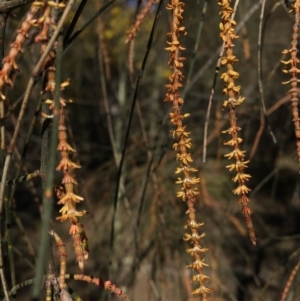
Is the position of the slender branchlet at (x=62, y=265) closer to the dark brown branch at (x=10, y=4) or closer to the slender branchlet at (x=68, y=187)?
the slender branchlet at (x=68, y=187)

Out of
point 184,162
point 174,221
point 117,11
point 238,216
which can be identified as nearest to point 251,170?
point 238,216

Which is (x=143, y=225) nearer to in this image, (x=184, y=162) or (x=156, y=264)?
(x=156, y=264)

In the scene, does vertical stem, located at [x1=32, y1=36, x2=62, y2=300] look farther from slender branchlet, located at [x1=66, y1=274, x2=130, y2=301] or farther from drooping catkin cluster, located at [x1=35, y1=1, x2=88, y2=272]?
slender branchlet, located at [x1=66, y1=274, x2=130, y2=301]

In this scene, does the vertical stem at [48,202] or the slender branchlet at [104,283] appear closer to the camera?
the vertical stem at [48,202]

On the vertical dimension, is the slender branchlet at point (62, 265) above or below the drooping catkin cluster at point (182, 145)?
below

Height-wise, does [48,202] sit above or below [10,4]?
below

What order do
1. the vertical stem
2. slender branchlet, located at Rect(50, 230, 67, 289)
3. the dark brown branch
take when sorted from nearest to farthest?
the vertical stem → slender branchlet, located at Rect(50, 230, 67, 289) → the dark brown branch

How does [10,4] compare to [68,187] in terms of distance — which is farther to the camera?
[10,4]

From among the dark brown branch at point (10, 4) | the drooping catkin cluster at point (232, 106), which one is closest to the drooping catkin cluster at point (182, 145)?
the drooping catkin cluster at point (232, 106)

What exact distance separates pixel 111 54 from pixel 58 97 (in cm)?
320

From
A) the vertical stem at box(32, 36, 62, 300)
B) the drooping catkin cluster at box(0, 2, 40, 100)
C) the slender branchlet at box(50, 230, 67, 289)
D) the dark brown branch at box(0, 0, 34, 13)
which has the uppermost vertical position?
the dark brown branch at box(0, 0, 34, 13)

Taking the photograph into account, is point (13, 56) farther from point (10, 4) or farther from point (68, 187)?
point (10, 4)

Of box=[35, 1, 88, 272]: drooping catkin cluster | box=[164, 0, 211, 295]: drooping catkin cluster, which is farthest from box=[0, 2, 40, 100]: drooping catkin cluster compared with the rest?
box=[164, 0, 211, 295]: drooping catkin cluster

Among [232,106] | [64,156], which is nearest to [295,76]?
[232,106]
